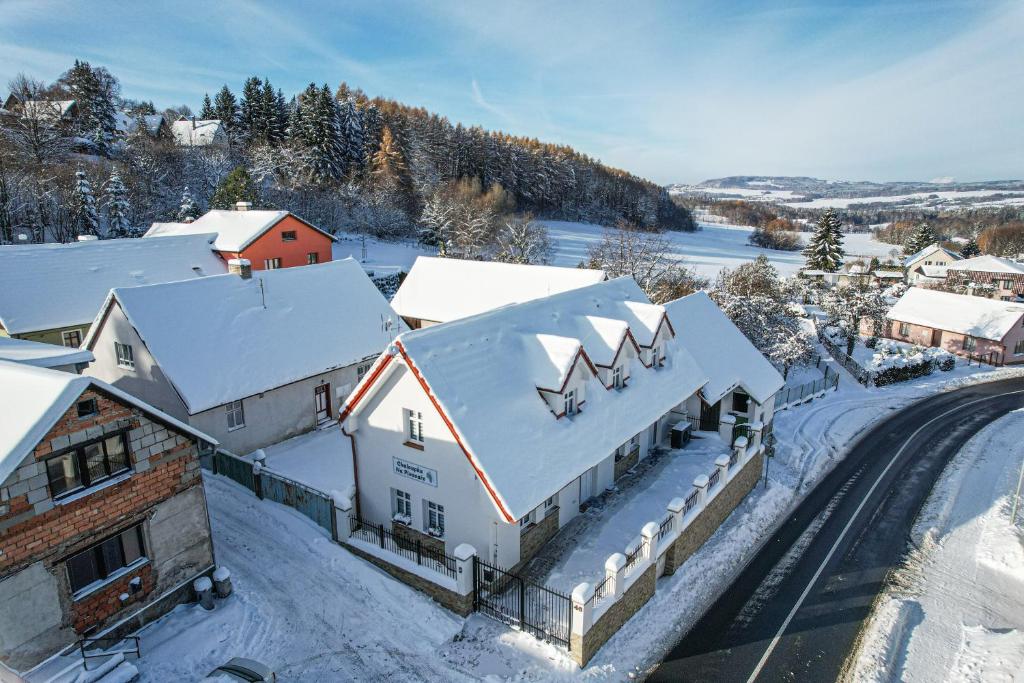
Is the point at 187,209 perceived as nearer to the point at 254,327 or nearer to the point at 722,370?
the point at 254,327

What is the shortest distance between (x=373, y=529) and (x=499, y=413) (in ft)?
17.5

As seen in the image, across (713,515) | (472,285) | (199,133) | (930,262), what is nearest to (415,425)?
(713,515)

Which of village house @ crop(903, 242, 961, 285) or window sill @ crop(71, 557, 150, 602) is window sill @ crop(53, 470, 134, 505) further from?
village house @ crop(903, 242, 961, 285)

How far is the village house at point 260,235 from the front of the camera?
40969mm

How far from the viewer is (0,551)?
10492 millimetres

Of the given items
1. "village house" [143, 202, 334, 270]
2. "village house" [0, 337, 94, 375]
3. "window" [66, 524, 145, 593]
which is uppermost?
"village house" [143, 202, 334, 270]

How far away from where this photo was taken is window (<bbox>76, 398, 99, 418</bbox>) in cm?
1137

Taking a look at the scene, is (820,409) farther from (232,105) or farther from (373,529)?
(232,105)

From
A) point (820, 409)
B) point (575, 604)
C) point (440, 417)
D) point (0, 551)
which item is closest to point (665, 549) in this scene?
point (575, 604)

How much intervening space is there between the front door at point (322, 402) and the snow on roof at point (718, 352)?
638 inches

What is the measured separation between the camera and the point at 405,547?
16328 mm

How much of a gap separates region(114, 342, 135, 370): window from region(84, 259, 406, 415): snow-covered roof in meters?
1.30

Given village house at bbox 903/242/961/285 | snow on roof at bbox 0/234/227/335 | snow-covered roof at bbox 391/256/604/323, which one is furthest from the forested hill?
village house at bbox 903/242/961/285

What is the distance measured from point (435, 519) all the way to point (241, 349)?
11912 millimetres
